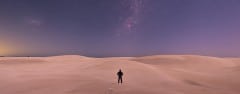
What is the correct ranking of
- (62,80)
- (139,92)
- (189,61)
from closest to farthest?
(139,92), (62,80), (189,61)

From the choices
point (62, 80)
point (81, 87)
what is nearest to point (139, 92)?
point (81, 87)

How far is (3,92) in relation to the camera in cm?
2041

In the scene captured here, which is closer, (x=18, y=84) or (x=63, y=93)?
(x=63, y=93)

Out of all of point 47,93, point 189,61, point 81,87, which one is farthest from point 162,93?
point 189,61

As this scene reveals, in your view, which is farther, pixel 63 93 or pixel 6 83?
pixel 6 83

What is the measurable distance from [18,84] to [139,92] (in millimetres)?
10142

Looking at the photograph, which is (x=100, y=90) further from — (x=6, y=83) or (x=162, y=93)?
(x=6, y=83)

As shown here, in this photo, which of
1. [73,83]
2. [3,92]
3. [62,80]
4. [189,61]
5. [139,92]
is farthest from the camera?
[189,61]

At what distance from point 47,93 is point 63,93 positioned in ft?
3.43

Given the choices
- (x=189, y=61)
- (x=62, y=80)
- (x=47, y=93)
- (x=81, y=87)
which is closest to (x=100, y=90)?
(x=81, y=87)

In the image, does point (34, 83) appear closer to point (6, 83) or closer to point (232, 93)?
point (6, 83)

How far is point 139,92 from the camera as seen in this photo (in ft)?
62.6

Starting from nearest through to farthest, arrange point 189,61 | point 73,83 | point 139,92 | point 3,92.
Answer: point 139,92 → point 3,92 → point 73,83 → point 189,61

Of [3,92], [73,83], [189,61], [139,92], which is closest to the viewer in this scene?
[139,92]
